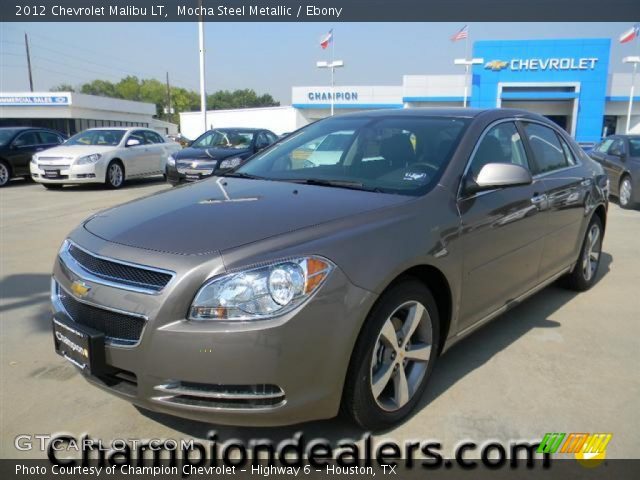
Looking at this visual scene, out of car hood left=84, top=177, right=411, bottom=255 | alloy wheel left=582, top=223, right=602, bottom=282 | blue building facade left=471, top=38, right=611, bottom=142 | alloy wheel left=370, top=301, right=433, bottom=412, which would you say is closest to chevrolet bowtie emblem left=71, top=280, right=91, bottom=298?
car hood left=84, top=177, right=411, bottom=255

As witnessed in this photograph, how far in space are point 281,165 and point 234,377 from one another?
1935mm

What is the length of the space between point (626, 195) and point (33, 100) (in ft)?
157

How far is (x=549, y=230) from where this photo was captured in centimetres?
395

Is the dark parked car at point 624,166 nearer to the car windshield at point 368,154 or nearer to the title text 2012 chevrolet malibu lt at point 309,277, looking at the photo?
the title text 2012 chevrolet malibu lt at point 309,277

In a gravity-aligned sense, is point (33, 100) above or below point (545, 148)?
above

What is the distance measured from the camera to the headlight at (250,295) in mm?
2150

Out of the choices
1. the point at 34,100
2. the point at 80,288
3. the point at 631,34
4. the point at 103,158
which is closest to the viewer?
the point at 80,288

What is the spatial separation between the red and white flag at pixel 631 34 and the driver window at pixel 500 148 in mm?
36785

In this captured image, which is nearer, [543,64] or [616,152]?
[616,152]

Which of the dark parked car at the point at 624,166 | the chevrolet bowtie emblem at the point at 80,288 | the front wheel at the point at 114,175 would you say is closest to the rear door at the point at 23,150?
the front wheel at the point at 114,175

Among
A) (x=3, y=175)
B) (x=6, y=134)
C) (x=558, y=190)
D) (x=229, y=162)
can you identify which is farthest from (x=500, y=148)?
(x=6, y=134)

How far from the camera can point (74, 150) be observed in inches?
503

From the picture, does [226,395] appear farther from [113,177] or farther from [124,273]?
[113,177]

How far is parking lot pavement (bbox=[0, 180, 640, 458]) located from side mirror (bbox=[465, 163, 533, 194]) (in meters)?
1.19
